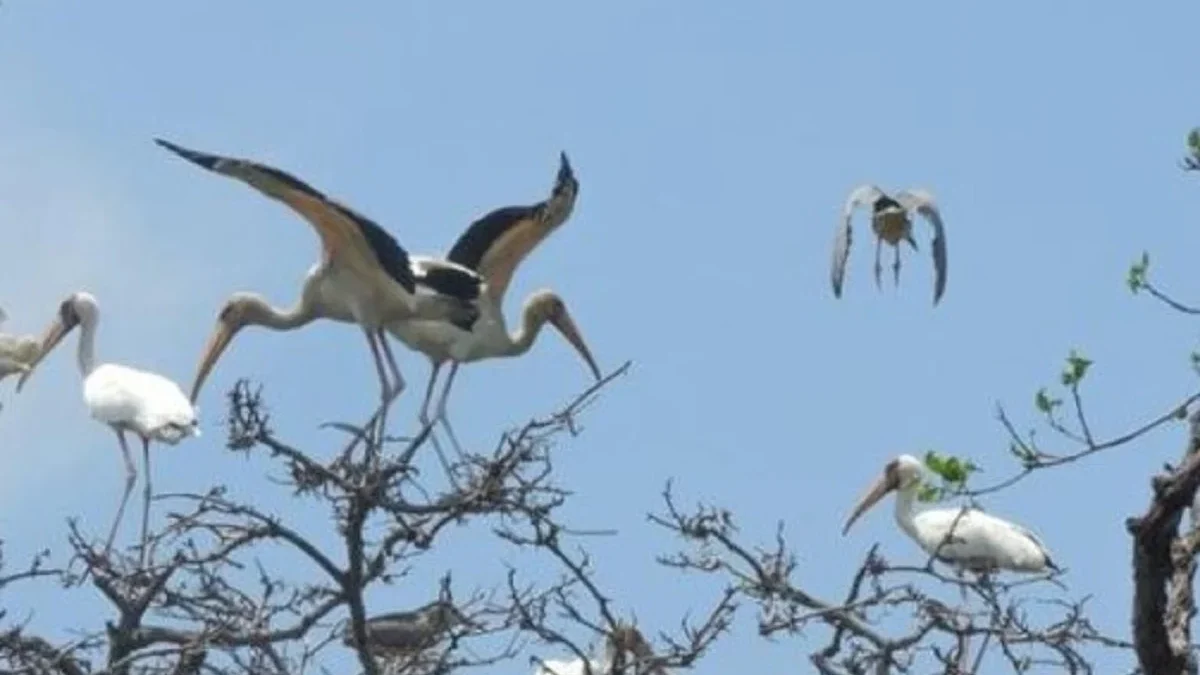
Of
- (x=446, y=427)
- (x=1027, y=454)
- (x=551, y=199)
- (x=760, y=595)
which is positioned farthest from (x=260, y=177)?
(x=1027, y=454)

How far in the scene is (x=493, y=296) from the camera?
19062mm

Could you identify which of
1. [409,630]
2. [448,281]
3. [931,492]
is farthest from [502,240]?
[931,492]

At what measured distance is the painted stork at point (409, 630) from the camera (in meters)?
11.5

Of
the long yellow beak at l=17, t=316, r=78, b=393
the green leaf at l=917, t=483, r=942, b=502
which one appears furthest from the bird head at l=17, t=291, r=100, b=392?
the green leaf at l=917, t=483, r=942, b=502

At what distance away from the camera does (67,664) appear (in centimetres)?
1108

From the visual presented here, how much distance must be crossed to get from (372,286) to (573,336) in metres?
2.66

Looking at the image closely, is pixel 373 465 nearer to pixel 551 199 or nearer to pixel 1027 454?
pixel 1027 454

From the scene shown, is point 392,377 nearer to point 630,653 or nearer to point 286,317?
point 286,317

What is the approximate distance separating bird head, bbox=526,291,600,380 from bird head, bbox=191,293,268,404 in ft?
5.14

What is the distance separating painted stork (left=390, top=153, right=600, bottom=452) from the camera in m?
17.7

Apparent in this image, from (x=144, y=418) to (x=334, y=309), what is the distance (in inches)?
43.2

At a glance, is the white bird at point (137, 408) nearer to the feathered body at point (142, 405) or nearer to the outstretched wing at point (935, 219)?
the feathered body at point (142, 405)

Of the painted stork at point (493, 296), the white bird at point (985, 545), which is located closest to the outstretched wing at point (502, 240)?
the painted stork at point (493, 296)

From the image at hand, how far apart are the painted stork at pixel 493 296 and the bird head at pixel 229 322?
81 cm
